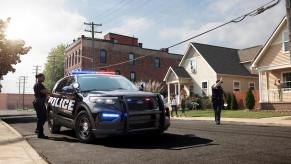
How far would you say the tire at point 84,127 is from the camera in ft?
26.5

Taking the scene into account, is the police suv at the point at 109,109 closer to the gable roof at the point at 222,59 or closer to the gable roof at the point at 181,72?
the gable roof at the point at 222,59

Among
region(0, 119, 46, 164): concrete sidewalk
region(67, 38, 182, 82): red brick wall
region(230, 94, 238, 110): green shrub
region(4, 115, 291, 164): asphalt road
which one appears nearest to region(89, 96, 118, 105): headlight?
region(4, 115, 291, 164): asphalt road

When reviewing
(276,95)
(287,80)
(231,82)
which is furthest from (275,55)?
(231,82)

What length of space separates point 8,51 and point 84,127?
21802mm

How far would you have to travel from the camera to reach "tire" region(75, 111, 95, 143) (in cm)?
808

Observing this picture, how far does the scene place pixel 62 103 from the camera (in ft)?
31.7

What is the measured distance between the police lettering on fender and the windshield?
54 centimetres

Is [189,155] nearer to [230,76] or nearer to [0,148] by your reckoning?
[0,148]

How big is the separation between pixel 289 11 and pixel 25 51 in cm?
2114

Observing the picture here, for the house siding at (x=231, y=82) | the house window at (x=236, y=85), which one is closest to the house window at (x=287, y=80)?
the house siding at (x=231, y=82)

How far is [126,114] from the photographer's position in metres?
7.55

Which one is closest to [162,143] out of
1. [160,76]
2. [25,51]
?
[25,51]

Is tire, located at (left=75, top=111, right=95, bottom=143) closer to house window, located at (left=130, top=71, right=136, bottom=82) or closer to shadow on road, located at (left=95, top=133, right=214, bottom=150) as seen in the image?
shadow on road, located at (left=95, top=133, right=214, bottom=150)

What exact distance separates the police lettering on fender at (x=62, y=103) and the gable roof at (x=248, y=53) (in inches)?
1251
